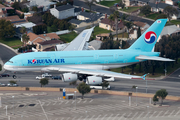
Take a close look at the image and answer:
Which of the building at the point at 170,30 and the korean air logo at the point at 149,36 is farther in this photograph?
the building at the point at 170,30

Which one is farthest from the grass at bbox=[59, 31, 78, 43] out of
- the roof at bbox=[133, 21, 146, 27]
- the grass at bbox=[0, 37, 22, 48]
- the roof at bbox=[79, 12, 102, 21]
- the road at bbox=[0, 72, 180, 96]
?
the road at bbox=[0, 72, 180, 96]

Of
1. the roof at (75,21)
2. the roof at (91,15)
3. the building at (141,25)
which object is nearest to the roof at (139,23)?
the building at (141,25)

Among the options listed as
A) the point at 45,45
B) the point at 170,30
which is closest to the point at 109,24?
the point at 170,30

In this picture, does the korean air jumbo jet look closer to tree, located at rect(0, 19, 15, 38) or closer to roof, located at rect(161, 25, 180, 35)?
roof, located at rect(161, 25, 180, 35)

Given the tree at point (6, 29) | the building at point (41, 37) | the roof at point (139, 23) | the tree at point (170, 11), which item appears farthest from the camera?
the tree at point (170, 11)

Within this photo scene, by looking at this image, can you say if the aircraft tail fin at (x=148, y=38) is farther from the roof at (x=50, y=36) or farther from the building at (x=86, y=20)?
the building at (x=86, y=20)

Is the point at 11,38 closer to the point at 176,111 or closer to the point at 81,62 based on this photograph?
the point at 81,62

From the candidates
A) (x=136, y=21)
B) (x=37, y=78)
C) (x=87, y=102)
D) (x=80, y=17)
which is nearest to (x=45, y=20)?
(x=80, y=17)

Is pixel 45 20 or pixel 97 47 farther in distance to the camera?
pixel 45 20
